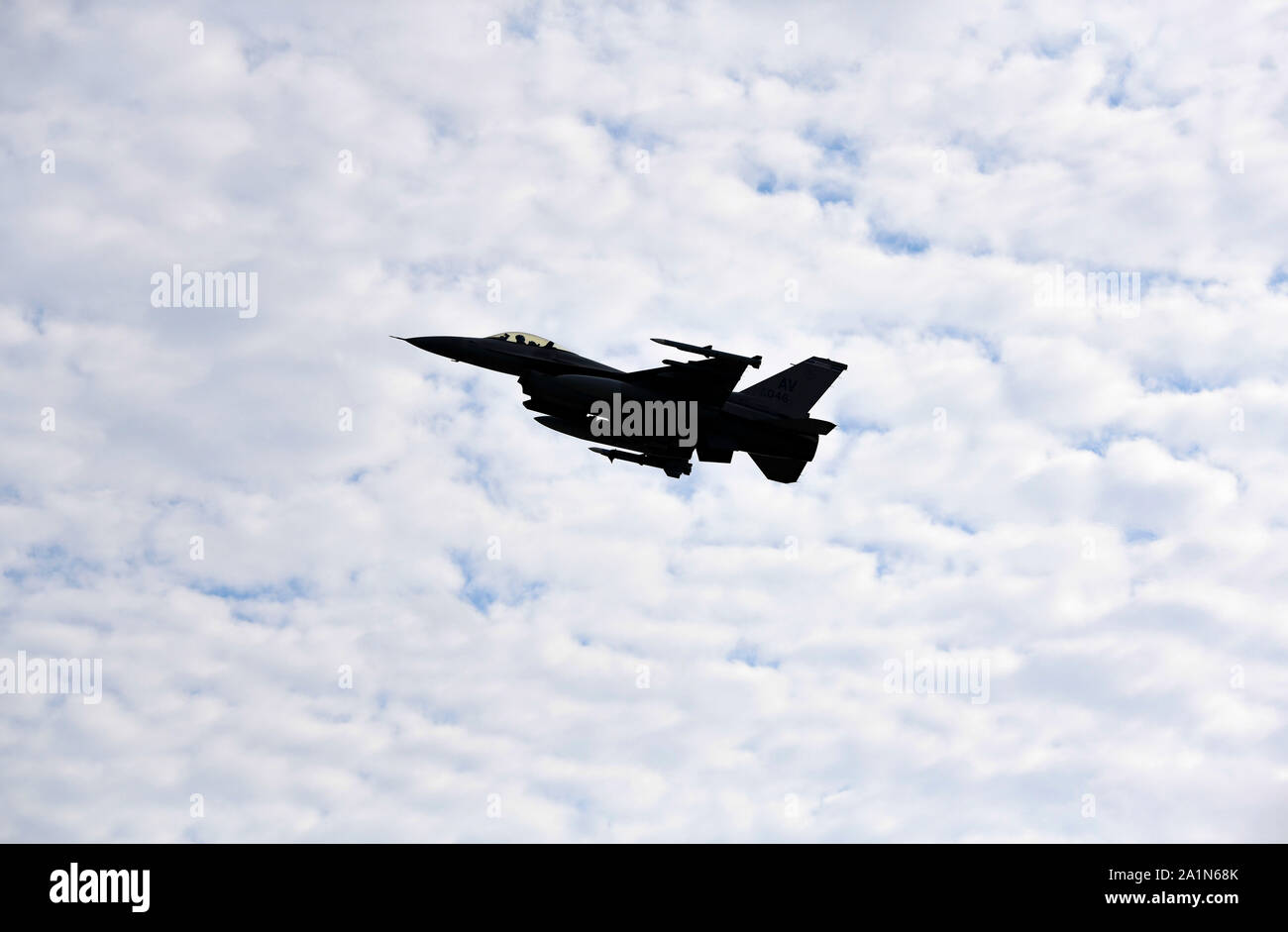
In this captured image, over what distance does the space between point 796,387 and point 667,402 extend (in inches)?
257

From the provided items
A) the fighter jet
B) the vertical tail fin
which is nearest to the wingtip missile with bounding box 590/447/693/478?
the fighter jet

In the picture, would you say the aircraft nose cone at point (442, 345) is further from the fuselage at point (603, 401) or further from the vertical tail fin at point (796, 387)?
the vertical tail fin at point (796, 387)

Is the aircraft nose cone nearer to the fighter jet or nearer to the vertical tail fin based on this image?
the fighter jet

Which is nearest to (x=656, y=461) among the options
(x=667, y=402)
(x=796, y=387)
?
(x=667, y=402)

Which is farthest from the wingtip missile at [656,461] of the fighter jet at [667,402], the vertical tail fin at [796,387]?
the vertical tail fin at [796,387]

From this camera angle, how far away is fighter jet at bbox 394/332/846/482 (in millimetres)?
52406

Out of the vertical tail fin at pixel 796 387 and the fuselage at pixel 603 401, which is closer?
the fuselage at pixel 603 401

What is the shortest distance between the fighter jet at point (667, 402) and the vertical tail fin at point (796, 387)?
5cm

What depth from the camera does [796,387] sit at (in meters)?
54.6

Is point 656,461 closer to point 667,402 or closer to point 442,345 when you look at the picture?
point 667,402

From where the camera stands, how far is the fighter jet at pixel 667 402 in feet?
172
